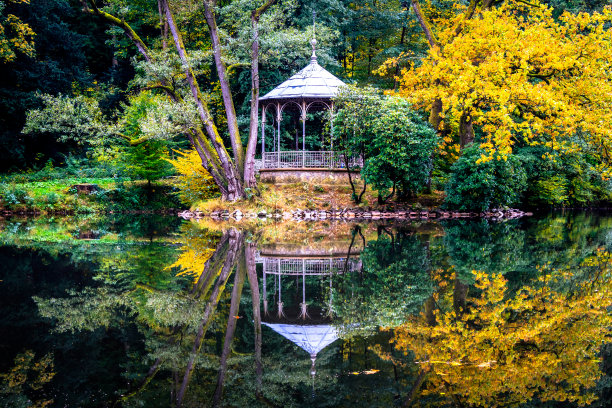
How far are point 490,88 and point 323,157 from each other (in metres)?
8.84

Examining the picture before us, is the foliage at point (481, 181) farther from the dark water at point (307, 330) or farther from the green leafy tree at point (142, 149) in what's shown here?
the green leafy tree at point (142, 149)

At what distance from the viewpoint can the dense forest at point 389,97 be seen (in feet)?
55.9

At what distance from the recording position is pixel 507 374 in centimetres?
362

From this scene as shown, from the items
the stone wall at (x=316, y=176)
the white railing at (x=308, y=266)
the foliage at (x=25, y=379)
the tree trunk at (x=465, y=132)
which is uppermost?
the tree trunk at (x=465, y=132)

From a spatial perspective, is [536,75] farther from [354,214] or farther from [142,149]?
[142,149]

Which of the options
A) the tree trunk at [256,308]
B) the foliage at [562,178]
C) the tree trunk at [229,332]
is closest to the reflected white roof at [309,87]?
the foliage at [562,178]

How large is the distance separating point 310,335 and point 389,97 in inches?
664

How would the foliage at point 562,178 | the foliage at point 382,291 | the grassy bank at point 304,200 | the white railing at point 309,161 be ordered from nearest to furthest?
the foliage at point 382,291 → the grassy bank at point 304,200 → the white railing at point 309,161 → the foliage at point 562,178

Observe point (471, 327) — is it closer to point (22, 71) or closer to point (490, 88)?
point (490, 88)

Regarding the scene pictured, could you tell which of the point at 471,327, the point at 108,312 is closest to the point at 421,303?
the point at 471,327

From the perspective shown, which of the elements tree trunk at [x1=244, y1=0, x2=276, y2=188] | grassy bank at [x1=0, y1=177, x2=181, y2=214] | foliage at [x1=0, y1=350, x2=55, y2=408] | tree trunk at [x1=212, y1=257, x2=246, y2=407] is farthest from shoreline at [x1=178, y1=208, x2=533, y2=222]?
foliage at [x1=0, y1=350, x2=55, y2=408]

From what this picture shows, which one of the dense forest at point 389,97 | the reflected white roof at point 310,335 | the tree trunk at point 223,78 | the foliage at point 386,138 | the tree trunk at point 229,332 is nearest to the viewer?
the tree trunk at point 229,332

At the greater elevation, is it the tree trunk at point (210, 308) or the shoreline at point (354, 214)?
the tree trunk at point (210, 308)

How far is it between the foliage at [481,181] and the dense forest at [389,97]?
0.07m
